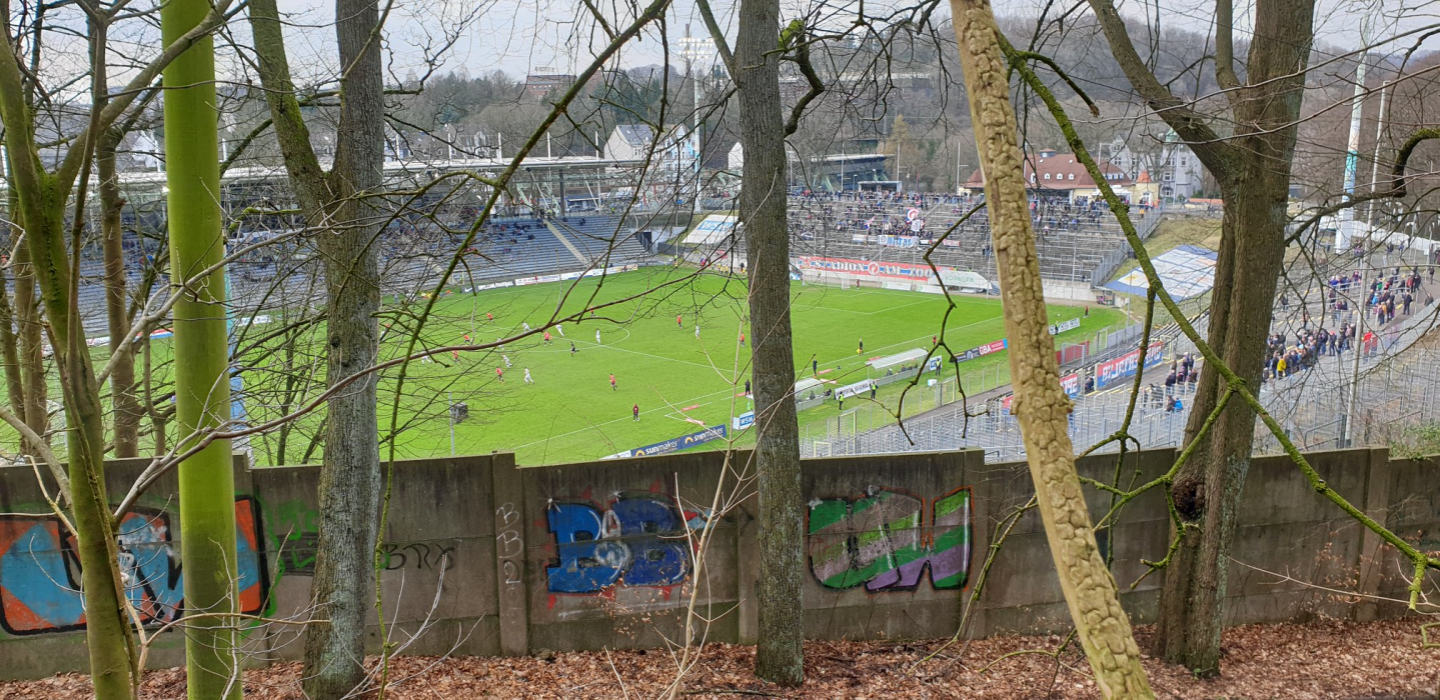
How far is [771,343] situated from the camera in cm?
730

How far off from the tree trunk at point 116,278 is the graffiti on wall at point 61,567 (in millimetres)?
1329

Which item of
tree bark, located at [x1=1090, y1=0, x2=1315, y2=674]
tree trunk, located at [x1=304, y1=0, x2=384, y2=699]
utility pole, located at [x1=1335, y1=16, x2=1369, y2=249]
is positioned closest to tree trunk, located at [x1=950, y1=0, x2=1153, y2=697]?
utility pole, located at [x1=1335, y1=16, x2=1369, y2=249]

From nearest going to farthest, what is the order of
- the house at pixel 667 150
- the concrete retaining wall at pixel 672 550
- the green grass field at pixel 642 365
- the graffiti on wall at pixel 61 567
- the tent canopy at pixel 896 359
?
the house at pixel 667 150
the graffiti on wall at pixel 61 567
the concrete retaining wall at pixel 672 550
the green grass field at pixel 642 365
the tent canopy at pixel 896 359

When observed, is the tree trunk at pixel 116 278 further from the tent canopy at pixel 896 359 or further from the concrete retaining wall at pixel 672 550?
the tent canopy at pixel 896 359

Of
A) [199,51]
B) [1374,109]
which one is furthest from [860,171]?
[199,51]

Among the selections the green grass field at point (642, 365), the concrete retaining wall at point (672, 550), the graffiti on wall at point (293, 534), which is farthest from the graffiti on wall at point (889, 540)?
the green grass field at point (642, 365)

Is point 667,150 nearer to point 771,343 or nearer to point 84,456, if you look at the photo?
point 771,343

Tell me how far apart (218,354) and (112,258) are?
642 centimetres

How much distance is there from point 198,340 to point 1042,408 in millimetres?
3353

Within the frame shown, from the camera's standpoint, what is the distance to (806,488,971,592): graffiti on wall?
897 cm

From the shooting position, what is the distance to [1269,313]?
7.43 m

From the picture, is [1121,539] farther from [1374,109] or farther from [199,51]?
[1374,109]

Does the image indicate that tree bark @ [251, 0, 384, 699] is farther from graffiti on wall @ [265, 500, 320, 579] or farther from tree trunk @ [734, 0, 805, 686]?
tree trunk @ [734, 0, 805, 686]

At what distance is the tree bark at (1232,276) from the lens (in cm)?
694
